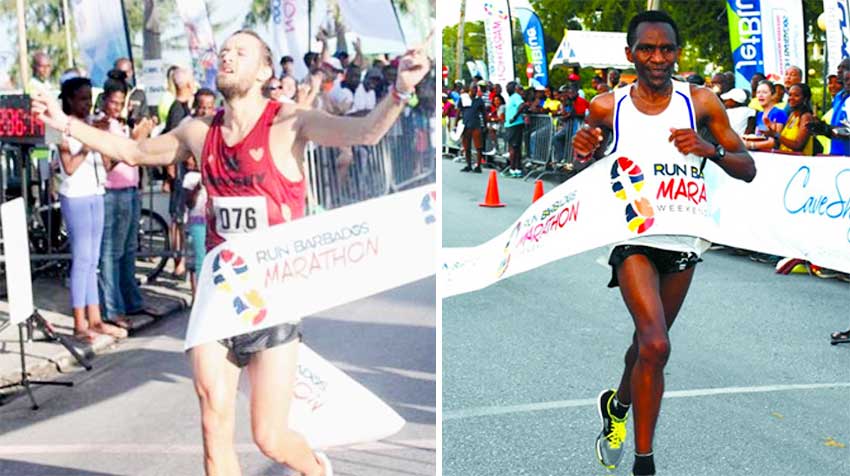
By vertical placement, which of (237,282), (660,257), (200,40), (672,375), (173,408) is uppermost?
(200,40)

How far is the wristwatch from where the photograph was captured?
404cm

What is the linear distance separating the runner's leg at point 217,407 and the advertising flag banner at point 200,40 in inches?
31.6

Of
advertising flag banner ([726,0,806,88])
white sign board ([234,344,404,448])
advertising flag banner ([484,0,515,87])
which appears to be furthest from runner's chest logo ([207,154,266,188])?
advertising flag banner ([484,0,515,87])

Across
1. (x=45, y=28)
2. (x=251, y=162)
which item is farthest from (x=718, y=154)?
(x=45, y=28)

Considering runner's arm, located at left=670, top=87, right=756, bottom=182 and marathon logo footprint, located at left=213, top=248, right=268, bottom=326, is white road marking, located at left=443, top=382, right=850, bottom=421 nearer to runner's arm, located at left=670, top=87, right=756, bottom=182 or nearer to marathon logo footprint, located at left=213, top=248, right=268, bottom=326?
runner's arm, located at left=670, top=87, right=756, bottom=182

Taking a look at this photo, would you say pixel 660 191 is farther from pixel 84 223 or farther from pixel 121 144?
pixel 84 223

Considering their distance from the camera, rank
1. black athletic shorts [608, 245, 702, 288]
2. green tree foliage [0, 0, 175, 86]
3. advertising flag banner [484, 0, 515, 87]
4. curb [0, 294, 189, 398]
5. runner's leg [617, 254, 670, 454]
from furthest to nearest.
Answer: advertising flag banner [484, 0, 515, 87]
curb [0, 294, 189, 398]
green tree foliage [0, 0, 175, 86]
black athletic shorts [608, 245, 702, 288]
runner's leg [617, 254, 670, 454]

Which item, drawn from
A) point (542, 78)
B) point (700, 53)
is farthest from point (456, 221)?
point (700, 53)

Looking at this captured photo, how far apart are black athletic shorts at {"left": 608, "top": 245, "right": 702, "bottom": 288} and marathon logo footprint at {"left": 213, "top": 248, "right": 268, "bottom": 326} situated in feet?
5.21

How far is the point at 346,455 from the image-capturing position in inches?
189

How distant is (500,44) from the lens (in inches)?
1048

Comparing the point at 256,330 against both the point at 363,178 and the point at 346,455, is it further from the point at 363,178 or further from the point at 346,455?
the point at 346,455

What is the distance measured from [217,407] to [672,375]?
3981 millimetres

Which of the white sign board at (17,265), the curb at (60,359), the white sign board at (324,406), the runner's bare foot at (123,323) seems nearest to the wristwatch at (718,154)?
the white sign board at (324,406)
